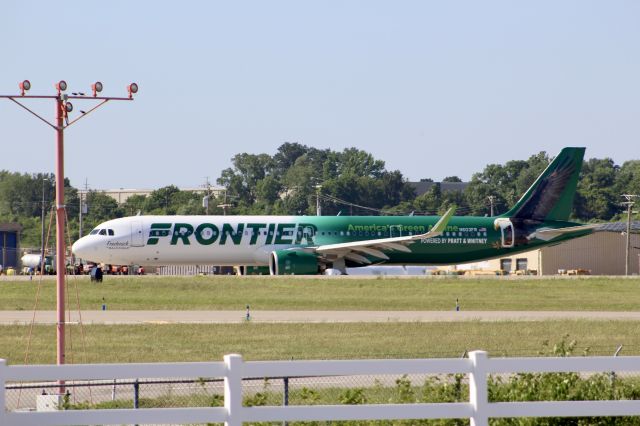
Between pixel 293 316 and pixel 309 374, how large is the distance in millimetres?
29464

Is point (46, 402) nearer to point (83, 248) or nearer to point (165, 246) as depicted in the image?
point (165, 246)

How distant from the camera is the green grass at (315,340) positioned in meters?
29.1

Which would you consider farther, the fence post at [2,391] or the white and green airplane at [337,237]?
the white and green airplane at [337,237]

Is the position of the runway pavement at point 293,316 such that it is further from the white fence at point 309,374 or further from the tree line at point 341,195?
the tree line at point 341,195

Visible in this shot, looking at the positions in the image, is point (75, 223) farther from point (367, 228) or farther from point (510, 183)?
point (367, 228)

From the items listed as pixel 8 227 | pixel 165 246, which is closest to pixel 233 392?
pixel 165 246

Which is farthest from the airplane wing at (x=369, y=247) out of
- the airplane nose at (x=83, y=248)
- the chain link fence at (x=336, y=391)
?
the chain link fence at (x=336, y=391)

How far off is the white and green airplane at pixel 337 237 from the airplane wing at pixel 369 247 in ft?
0.18

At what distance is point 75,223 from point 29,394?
13465cm

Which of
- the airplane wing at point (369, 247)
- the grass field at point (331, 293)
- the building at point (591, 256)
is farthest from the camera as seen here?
the building at point (591, 256)

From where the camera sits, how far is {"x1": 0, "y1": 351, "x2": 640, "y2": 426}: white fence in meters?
11.8

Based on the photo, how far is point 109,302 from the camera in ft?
157

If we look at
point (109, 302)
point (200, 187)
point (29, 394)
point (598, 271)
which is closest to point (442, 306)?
point (109, 302)

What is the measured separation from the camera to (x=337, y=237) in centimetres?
6544
